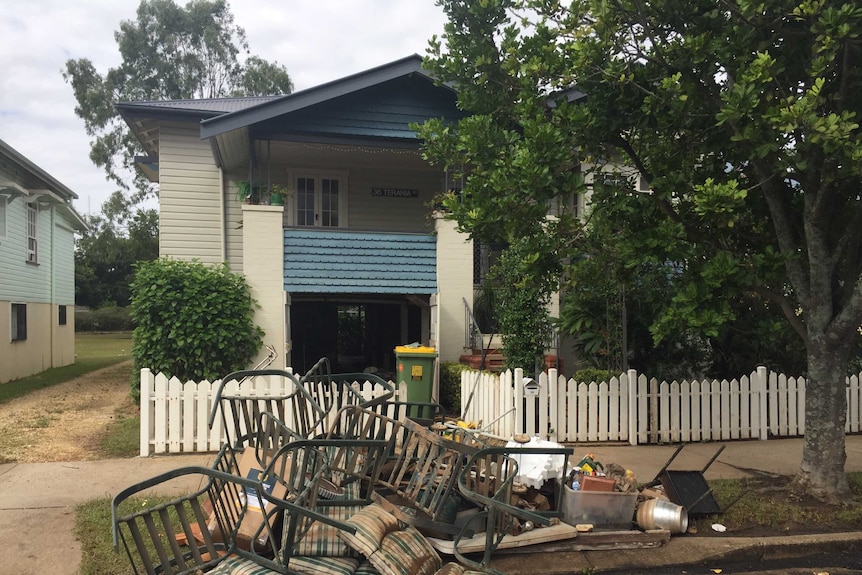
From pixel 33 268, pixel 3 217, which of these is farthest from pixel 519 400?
pixel 33 268

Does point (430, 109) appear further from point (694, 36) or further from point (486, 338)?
point (694, 36)

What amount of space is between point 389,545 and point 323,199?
10324mm

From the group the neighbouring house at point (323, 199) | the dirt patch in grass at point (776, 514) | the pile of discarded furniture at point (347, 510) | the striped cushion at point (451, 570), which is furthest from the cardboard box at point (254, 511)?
the neighbouring house at point (323, 199)

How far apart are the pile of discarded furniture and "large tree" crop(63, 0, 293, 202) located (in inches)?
1224

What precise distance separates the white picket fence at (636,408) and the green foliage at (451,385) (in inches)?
42.1

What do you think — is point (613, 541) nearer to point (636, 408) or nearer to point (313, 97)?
point (636, 408)

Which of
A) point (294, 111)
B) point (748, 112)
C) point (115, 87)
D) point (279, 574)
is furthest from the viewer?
point (115, 87)

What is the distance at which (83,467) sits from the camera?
683cm

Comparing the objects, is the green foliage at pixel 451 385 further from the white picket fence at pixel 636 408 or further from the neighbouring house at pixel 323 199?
the white picket fence at pixel 636 408

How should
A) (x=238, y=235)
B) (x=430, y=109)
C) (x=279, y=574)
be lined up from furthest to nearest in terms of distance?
1. (x=238, y=235)
2. (x=430, y=109)
3. (x=279, y=574)

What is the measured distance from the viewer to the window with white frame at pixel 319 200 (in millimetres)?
13219

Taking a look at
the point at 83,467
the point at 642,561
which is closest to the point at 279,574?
the point at 642,561

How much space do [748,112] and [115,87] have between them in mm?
34670

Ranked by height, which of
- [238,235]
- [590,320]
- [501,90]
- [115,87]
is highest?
[115,87]
